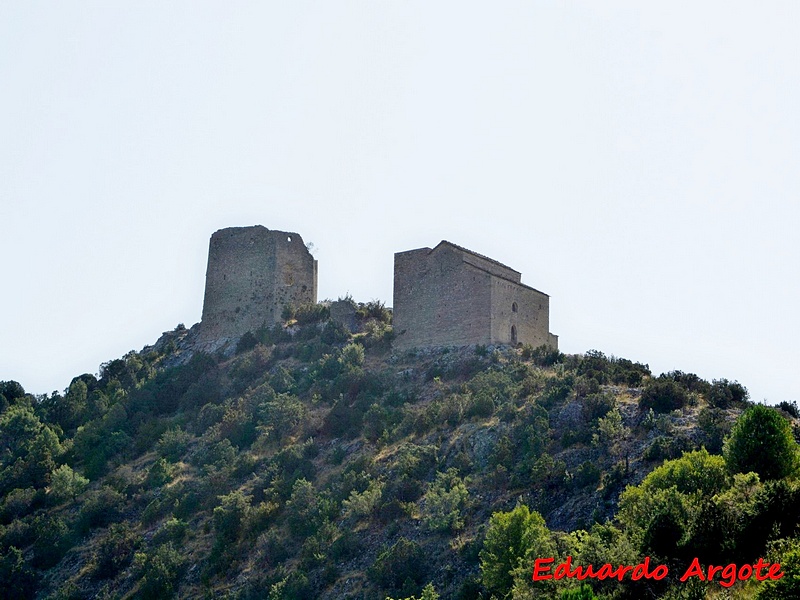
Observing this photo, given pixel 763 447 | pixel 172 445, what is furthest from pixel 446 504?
pixel 172 445

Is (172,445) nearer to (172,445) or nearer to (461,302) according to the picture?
(172,445)

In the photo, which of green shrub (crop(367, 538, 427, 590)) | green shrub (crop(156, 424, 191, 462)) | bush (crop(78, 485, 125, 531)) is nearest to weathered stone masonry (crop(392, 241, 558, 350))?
green shrub (crop(156, 424, 191, 462))

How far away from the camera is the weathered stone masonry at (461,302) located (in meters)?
35.5

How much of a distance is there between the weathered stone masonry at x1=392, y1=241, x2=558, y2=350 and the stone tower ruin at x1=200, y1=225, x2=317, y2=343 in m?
6.46

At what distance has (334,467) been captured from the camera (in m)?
31.0

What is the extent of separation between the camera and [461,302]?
3597 cm

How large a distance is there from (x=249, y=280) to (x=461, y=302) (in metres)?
10.7

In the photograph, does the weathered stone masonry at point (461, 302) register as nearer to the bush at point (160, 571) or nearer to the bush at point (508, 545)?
the bush at point (160, 571)

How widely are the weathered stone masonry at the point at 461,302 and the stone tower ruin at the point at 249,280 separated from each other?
646 cm

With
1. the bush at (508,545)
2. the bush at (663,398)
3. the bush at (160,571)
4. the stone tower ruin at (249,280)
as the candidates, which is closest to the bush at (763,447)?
the bush at (508,545)

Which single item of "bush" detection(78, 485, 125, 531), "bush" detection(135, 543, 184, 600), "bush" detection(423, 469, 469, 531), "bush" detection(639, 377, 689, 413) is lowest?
"bush" detection(135, 543, 184, 600)

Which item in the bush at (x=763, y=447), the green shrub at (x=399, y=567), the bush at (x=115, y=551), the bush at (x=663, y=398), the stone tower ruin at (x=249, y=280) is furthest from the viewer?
the stone tower ruin at (x=249, y=280)

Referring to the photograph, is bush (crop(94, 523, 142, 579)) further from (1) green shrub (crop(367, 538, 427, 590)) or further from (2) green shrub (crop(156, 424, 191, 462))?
(1) green shrub (crop(367, 538, 427, 590))

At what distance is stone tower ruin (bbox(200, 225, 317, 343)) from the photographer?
42.1 m
